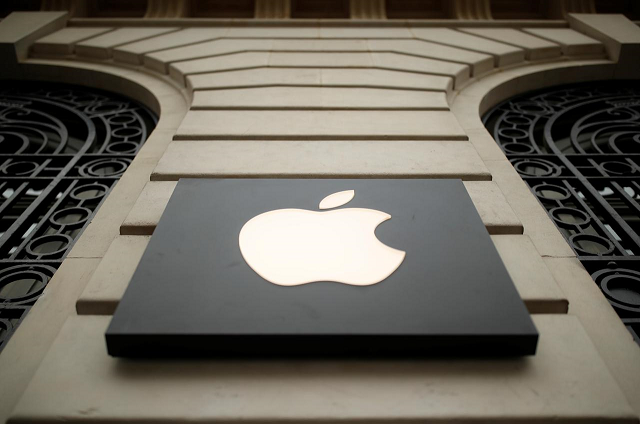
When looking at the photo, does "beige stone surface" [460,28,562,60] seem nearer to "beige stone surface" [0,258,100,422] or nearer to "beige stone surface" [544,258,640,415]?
"beige stone surface" [544,258,640,415]

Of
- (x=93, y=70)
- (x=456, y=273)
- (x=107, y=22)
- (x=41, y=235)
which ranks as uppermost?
(x=107, y=22)

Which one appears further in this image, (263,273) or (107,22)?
(107,22)

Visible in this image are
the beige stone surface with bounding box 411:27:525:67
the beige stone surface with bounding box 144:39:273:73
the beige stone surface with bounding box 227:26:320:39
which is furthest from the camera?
the beige stone surface with bounding box 227:26:320:39

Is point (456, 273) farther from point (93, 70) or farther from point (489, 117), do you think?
point (93, 70)

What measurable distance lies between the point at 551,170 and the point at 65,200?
5056 millimetres

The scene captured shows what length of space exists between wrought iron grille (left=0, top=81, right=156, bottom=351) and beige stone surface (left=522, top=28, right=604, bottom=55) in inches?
264

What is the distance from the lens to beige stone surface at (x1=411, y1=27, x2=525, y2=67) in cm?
784

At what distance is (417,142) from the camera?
5195mm

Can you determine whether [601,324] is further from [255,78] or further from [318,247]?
[255,78]

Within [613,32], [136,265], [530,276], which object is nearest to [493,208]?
[530,276]

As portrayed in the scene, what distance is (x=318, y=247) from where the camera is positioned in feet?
10.7

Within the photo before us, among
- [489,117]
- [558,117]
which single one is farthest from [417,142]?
[558,117]

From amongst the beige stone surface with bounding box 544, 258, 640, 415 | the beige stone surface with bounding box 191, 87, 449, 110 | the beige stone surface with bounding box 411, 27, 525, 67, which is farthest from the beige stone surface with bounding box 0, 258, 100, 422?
the beige stone surface with bounding box 411, 27, 525, 67

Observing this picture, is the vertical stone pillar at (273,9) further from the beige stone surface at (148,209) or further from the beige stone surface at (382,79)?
the beige stone surface at (148,209)
